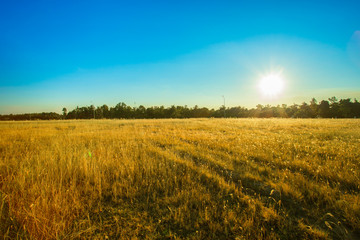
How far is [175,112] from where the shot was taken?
286 feet

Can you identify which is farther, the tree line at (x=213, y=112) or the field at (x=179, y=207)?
the tree line at (x=213, y=112)

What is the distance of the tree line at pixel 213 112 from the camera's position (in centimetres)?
6350

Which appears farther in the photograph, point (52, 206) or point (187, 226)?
point (52, 206)

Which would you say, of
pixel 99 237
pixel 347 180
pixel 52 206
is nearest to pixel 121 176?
pixel 52 206

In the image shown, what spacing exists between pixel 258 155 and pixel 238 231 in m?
3.89

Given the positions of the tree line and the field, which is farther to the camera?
the tree line

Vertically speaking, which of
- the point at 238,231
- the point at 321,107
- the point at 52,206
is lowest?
the point at 238,231

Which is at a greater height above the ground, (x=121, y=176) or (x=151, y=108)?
(x=151, y=108)

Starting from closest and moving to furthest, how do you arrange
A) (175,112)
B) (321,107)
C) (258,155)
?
(258,155)
(321,107)
(175,112)

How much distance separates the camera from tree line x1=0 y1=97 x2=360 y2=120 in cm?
6350

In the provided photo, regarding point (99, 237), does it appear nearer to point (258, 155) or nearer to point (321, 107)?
point (258, 155)

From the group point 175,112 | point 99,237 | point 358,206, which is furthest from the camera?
point 175,112

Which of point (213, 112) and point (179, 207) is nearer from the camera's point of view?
point (179, 207)

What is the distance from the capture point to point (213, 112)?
9000 centimetres
